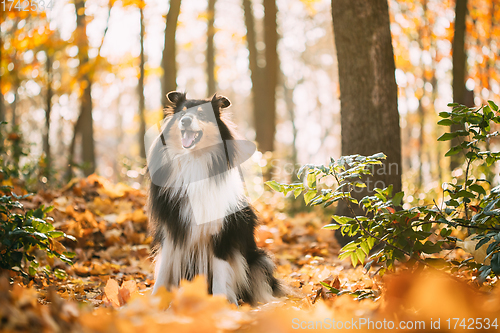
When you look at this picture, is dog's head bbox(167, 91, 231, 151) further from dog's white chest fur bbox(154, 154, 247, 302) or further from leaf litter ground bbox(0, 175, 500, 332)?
leaf litter ground bbox(0, 175, 500, 332)

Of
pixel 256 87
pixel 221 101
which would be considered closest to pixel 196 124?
pixel 221 101

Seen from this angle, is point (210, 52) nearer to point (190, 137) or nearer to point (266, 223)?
point (266, 223)

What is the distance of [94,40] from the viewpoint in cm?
1012

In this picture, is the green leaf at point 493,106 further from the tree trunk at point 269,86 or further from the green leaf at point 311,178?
the tree trunk at point 269,86

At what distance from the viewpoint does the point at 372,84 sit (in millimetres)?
4145

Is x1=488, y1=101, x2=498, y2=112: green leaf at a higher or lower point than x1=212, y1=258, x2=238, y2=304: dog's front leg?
higher

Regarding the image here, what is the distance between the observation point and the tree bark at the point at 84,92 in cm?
933

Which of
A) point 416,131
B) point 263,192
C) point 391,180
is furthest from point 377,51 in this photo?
point 416,131

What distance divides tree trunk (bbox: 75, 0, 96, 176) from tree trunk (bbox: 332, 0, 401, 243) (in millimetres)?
7106

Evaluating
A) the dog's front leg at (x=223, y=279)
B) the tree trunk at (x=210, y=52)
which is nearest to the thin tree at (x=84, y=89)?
the tree trunk at (x=210, y=52)

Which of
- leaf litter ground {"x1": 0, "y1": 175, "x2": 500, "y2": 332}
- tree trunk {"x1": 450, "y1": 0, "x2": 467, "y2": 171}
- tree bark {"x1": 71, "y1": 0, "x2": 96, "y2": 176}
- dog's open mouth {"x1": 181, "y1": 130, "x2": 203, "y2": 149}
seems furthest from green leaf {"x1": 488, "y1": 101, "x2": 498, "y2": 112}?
tree bark {"x1": 71, "y1": 0, "x2": 96, "y2": 176}

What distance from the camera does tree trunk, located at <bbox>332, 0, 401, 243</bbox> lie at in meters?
4.14

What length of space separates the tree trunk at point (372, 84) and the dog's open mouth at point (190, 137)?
190 cm

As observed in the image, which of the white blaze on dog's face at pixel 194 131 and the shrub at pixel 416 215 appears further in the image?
the white blaze on dog's face at pixel 194 131
